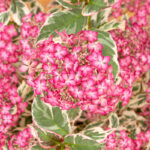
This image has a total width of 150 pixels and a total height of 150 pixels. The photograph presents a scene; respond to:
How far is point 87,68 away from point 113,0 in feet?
0.81

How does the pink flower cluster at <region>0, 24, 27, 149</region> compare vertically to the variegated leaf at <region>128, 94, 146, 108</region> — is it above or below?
above

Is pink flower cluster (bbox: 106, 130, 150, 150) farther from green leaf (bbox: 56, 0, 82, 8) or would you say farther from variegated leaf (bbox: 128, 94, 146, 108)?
green leaf (bbox: 56, 0, 82, 8)

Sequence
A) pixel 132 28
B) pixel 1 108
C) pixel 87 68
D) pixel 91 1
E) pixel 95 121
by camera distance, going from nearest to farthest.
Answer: pixel 87 68 → pixel 91 1 → pixel 1 108 → pixel 132 28 → pixel 95 121

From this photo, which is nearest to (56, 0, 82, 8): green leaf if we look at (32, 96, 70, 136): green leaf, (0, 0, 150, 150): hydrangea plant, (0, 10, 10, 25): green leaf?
(0, 0, 150, 150): hydrangea plant

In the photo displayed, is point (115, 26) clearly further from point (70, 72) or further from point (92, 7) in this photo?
point (70, 72)

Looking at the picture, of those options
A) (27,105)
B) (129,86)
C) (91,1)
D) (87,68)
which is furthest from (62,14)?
(27,105)

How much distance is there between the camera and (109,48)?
2.53 feet

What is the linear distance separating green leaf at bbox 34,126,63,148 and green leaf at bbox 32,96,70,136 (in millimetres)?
19

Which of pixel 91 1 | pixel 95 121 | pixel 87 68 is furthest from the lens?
pixel 95 121

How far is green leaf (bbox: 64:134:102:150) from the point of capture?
0.71 metres

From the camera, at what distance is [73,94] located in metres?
0.65

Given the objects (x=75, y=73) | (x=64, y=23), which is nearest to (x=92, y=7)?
(x=64, y=23)

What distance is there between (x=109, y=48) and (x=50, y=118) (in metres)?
0.34

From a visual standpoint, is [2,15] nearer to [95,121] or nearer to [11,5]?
[11,5]
